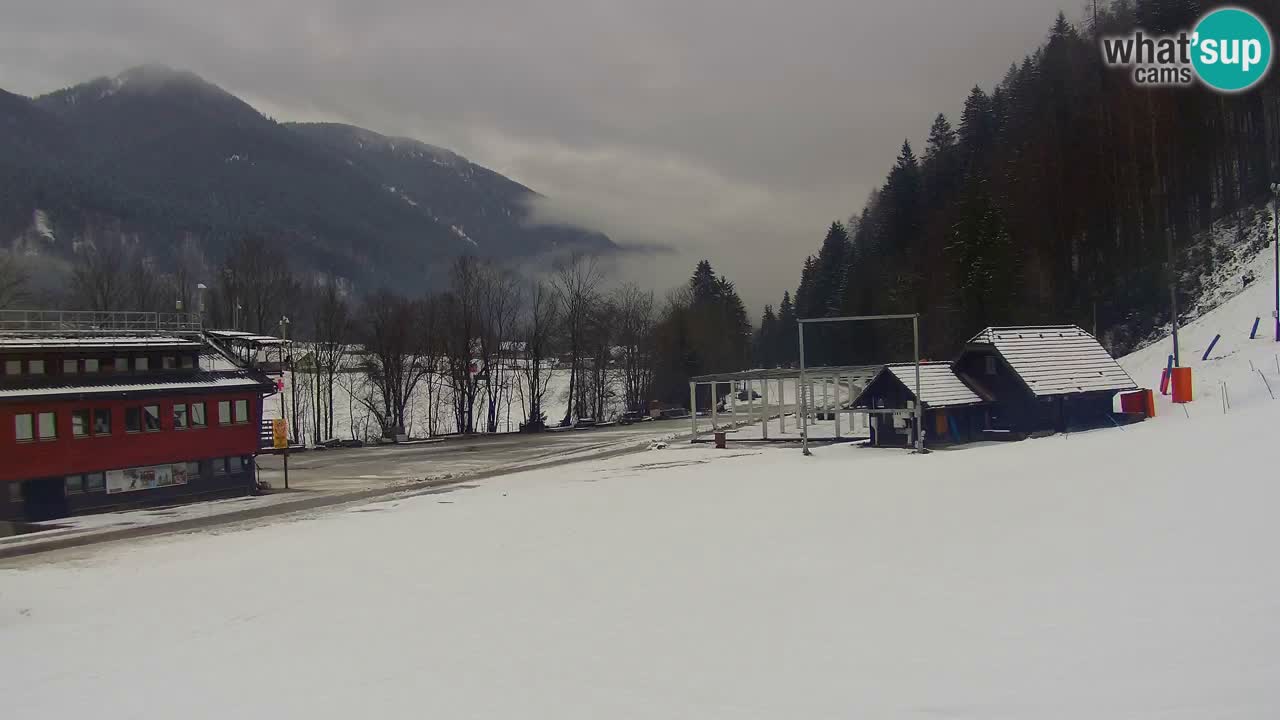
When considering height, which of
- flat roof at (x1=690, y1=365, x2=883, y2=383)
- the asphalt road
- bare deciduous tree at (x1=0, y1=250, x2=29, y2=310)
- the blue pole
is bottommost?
the asphalt road

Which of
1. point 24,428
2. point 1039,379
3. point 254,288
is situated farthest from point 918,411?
point 254,288

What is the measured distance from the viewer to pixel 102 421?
3831cm

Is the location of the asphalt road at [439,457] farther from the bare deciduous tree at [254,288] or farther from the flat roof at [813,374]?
the bare deciduous tree at [254,288]

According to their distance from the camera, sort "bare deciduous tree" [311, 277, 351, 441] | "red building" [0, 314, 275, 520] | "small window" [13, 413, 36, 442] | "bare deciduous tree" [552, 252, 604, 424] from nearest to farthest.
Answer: "small window" [13, 413, 36, 442] < "red building" [0, 314, 275, 520] < "bare deciduous tree" [311, 277, 351, 441] < "bare deciduous tree" [552, 252, 604, 424]

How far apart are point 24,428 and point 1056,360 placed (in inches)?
1888

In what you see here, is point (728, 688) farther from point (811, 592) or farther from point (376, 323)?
point (376, 323)

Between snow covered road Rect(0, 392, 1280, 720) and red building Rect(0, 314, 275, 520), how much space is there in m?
13.2

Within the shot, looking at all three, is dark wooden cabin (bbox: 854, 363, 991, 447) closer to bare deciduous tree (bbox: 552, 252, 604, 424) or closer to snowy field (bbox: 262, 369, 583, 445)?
snowy field (bbox: 262, 369, 583, 445)

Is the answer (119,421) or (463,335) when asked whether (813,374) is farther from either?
(463,335)

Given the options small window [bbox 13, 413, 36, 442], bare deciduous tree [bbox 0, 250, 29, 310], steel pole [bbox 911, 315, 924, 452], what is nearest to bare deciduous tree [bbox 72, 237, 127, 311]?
bare deciduous tree [bbox 0, 250, 29, 310]

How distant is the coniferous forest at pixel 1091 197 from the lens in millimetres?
65938

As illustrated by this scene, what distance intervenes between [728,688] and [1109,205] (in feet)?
254

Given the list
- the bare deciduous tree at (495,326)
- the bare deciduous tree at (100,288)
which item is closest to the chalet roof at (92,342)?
the bare deciduous tree at (100,288)

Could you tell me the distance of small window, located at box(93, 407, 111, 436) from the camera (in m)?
38.1
